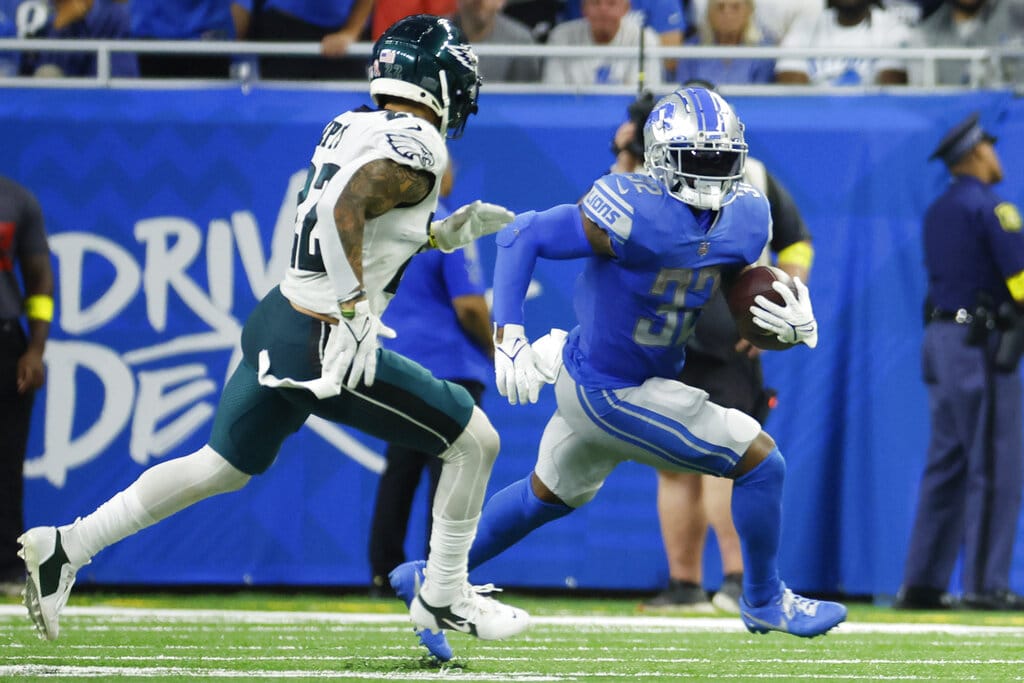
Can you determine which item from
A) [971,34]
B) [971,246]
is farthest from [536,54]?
[971,34]

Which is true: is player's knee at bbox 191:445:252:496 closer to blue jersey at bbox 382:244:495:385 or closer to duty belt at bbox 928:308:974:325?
blue jersey at bbox 382:244:495:385

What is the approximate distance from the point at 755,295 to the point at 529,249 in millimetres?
618

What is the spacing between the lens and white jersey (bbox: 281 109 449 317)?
4043mm

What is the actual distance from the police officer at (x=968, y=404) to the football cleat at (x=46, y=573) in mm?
3689

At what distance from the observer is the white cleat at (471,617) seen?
14.0 feet

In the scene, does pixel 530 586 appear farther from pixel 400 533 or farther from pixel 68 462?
pixel 68 462

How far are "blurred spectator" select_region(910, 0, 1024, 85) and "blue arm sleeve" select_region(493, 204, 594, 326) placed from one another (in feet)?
10.4

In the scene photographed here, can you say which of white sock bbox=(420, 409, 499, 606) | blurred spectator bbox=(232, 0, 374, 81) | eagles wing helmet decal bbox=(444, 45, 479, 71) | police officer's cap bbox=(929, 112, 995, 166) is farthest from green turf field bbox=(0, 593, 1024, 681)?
blurred spectator bbox=(232, 0, 374, 81)

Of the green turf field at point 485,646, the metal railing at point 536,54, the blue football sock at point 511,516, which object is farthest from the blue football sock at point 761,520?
the metal railing at point 536,54

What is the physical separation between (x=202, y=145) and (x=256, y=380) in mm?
2937

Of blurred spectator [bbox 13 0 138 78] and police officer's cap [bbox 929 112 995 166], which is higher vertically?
blurred spectator [bbox 13 0 138 78]

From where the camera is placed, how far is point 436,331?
621 centimetres

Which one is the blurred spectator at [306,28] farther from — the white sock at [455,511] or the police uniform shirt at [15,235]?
the white sock at [455,511]

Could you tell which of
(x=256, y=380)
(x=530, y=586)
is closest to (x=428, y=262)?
(x=530, y=586)
